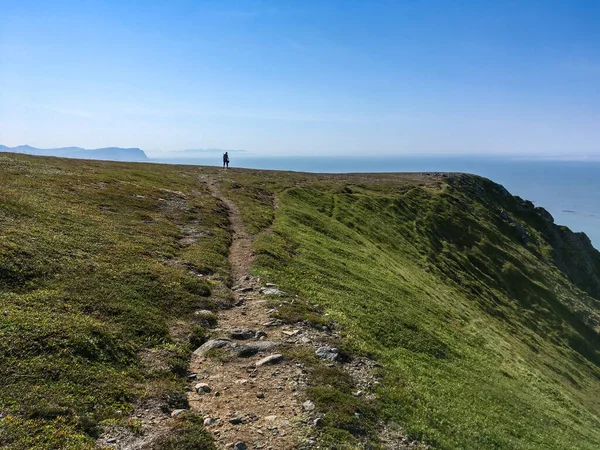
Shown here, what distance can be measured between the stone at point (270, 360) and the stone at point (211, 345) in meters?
2.25

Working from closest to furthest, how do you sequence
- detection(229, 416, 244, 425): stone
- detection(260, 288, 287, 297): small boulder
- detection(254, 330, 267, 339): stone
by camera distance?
detection(229, 416, 244, 425): stone < detection(254, 330, 267, 339): stone < detection(260, 288, 287, 297): small boulder

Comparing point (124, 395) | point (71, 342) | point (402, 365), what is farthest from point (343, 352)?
point (71, 342)

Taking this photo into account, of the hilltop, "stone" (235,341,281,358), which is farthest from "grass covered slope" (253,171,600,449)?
"stone" (235,341,281,358)

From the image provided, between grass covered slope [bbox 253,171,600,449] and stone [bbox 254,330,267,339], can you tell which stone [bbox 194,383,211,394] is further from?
grass covered slope [bbox 253,171,600,449]

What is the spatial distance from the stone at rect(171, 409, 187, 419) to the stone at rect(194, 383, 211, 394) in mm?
1519

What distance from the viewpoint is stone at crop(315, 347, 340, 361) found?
19.3m

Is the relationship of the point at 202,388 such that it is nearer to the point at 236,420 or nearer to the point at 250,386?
the point at 250,386

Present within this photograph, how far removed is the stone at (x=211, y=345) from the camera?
1842cm

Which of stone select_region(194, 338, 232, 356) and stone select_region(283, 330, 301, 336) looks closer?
stone select_region(194, 338, 232, 356)

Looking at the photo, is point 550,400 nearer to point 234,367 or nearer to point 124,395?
point 234,367

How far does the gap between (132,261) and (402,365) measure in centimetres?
1968

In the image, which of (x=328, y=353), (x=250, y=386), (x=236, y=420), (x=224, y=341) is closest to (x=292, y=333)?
(x=328, y=353)

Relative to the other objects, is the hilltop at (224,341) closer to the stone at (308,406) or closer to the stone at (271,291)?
the stone at (308,406)

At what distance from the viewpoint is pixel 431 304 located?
149 ft
